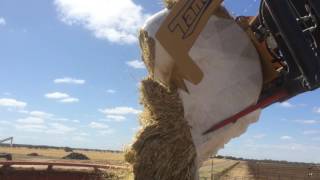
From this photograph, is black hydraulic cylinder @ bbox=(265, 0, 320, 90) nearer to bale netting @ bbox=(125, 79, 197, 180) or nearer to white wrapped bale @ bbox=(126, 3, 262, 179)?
white wrapped bale @ bbox=(126, 3, 262, 179)

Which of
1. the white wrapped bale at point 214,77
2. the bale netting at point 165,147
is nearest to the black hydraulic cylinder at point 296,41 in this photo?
the white wrapped bale at point 214,77

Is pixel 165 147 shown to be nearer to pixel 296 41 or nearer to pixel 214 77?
pixel 214 77

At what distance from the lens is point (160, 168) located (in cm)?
523

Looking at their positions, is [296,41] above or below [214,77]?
above

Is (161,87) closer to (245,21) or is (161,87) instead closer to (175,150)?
(175,150)

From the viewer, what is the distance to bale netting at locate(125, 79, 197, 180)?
5238 mm

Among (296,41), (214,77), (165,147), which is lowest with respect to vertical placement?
(165,147)

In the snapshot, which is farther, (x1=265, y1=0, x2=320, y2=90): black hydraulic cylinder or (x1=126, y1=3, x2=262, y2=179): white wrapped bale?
(x1=126, y1=3, x2=262, y2=179): white wrapped bale

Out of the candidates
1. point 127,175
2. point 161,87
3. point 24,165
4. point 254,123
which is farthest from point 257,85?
point 24,165

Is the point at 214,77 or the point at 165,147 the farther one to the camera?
the point at 214,77

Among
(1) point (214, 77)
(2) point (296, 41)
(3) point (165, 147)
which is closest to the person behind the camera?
(2) point (296, 41)

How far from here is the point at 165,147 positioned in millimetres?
5246

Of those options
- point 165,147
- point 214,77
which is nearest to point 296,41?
point 214,77

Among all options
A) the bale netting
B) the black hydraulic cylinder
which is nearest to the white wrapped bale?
the bale netting
